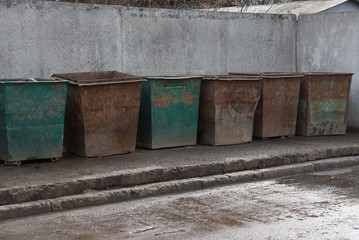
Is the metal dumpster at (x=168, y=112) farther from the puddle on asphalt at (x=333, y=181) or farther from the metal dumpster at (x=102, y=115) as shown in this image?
the puddle on asphalt at (x=333, y=181)

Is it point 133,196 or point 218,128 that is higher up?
point 218,128

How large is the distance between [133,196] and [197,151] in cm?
192

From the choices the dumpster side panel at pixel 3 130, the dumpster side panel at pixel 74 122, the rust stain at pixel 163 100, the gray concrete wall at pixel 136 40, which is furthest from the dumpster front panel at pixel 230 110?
the dumpster side panel at pixel 3 130

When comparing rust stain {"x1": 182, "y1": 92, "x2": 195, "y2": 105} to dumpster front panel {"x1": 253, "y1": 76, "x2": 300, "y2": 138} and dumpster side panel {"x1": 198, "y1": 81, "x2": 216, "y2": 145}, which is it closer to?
dumpster side panel {"x1": 198, "y1": 81, "x2": 216, "y2": 145}

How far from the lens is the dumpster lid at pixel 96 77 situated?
24.7 feet

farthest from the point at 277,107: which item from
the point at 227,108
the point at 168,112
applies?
Result: the point at 168,112

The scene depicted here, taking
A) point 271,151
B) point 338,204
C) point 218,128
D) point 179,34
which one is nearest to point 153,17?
point 179,34

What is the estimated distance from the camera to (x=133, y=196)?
22.0 feet

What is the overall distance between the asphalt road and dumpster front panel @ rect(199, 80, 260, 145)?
1.67 meters

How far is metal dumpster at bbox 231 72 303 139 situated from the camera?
30.3 ft

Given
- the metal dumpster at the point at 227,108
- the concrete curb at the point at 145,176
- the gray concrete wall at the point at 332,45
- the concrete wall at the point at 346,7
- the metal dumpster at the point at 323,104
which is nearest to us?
the concrete curb at the point at 145,176

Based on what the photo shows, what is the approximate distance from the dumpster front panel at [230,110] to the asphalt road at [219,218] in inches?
65.7

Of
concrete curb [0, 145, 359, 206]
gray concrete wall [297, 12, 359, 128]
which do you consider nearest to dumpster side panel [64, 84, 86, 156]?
concrete curb [0, 145, 359, 206]

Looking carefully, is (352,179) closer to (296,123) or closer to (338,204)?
(338,204)
